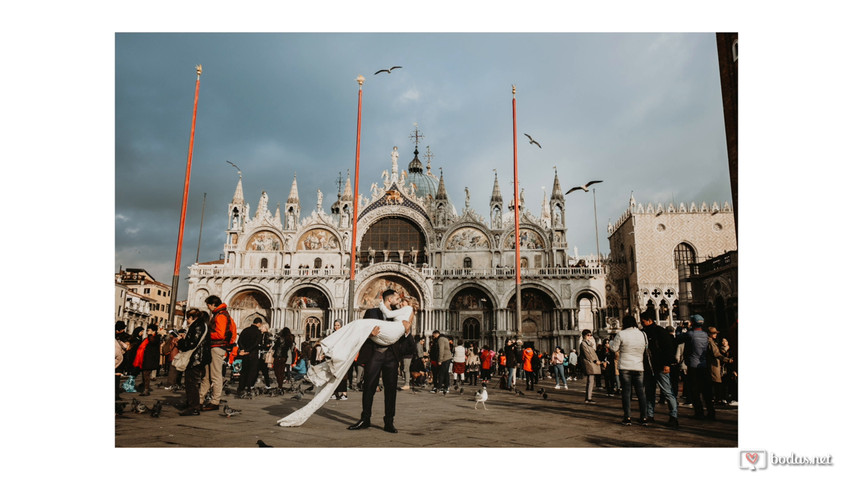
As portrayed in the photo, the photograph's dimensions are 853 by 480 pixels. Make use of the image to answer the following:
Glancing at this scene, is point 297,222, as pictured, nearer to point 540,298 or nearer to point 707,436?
point 540,298

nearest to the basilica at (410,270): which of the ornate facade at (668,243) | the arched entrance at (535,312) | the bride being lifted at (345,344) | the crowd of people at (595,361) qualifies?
the arched entrance at (535,312)

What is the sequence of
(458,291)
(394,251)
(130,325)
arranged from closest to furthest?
(458,291) < (394,251) < (130,325)

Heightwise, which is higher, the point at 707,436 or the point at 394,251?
the point at 394,251

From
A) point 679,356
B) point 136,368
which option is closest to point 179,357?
point 136,368

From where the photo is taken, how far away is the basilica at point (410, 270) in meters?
29.8

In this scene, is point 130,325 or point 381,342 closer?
point 381,342

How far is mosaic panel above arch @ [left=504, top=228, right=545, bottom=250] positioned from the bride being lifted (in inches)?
1062

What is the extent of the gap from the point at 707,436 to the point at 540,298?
25232 millimetres

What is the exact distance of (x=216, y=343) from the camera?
274 inches

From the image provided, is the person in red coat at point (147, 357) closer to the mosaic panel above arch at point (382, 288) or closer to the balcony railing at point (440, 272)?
the mosaic panel above arch at point (382, 288)

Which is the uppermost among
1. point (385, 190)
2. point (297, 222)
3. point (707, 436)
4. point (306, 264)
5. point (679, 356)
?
point (385, 190)

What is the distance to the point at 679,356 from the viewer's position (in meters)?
7.84

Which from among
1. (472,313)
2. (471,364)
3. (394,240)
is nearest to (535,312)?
(472,313)
